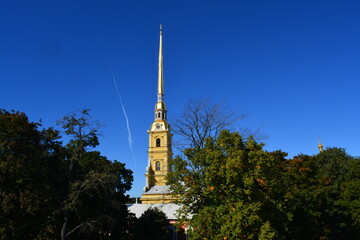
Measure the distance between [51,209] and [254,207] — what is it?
13682 mm

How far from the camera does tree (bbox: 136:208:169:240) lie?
2903 cm

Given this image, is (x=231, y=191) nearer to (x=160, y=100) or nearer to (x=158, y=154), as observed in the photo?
(x=158, y=154)

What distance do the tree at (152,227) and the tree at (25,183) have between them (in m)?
10.6

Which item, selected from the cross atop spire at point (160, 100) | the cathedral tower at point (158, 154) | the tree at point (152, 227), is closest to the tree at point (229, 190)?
the tree at point (152, 227)

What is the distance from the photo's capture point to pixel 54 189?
2042 centimetres

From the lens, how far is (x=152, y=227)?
29.3 m

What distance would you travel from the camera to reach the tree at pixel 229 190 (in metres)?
14.9

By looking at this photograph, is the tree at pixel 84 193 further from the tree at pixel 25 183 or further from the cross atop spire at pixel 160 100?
the cross atop spire at pixel 160 100

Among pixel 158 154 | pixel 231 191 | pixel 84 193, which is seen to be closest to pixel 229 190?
pixel 231 191

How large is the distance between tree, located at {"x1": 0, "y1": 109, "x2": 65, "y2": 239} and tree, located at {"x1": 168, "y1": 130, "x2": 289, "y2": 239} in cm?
880

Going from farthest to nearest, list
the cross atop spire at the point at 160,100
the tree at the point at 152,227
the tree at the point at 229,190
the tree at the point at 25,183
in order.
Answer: the cross atop spire at the point at 160,100 < the tree at the point at 152,227 < the tree at the point at 25,183 < the tree at the point at 229,190

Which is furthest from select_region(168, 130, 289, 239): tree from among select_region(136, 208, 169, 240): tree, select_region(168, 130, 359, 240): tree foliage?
select_region(136, 208, 169, 240): tree

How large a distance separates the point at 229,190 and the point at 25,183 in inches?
519

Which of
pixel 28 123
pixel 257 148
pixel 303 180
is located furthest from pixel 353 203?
pixel 28 123
